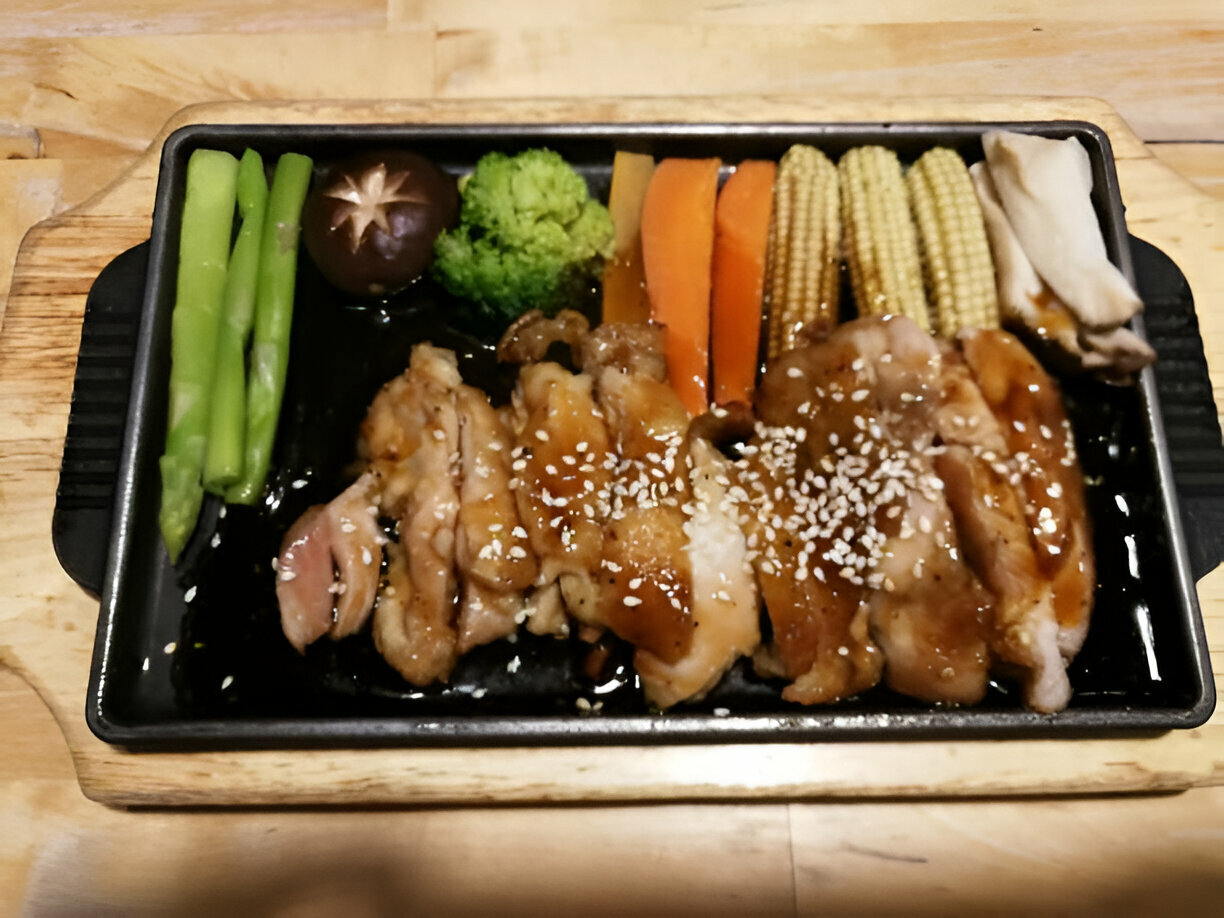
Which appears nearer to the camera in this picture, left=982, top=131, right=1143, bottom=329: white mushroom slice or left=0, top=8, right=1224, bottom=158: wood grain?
left=982, top=131, right=1143, bottom=329: white mushroom slice

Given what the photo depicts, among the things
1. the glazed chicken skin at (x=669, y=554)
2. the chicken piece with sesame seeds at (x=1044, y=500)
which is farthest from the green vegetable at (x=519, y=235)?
the chicken piece with sesame seeds at (x=1044, y=500)

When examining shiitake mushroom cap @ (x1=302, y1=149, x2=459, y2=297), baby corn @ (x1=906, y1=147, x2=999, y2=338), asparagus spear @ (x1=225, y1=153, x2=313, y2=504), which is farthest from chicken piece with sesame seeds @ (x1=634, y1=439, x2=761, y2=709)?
asparagus spear @ (x1=225, y1=153, x2=313, y2=504)

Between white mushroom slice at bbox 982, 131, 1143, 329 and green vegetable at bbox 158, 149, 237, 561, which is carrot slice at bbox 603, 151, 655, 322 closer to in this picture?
white mushroom slice at bbox 982, 131, 1143, 329

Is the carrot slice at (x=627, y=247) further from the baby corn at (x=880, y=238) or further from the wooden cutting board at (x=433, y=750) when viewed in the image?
the baby corn at (x=880, y=238)

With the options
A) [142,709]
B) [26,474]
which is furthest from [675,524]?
[26,474]

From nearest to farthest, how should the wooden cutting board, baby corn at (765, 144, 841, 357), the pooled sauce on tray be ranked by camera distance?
the wooden cutting board, the pooled sauce on tray, baby corn at (765, 144, 841, 357)

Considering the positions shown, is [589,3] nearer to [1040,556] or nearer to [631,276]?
[631,276]
